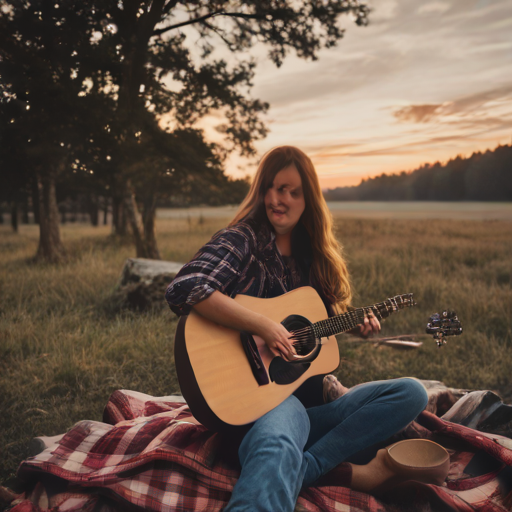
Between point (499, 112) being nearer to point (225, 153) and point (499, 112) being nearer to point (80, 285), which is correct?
point (225, 153)

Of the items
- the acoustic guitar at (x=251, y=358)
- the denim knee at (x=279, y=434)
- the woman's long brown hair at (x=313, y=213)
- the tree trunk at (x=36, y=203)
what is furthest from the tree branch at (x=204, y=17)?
the denim knee at (x=279, y=434)

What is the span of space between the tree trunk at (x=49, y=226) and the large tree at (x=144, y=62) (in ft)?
3.54

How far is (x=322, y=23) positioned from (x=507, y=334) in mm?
→ 5142

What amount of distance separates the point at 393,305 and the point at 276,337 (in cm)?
73

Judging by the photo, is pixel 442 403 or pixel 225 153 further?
pixel 225 153

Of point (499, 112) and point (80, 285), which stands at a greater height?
point (499, 112)

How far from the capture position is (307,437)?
6.07 feet

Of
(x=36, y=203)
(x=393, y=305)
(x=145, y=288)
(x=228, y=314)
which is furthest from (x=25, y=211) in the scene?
(x=393, y=305)

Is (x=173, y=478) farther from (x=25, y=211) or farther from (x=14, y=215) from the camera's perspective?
(x=25, y=211)

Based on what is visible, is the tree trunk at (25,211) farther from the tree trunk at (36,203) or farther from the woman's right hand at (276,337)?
the woman's right hand at (276,337)

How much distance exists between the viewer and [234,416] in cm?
176

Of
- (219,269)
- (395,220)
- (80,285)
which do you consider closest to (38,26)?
(80,285)

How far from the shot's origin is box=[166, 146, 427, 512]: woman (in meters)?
1.59

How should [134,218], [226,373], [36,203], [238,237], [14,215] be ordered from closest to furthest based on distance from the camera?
1. [226,373]
2. [238,237]
3. [14,215]
4. [36,203]
5. [134,218]
